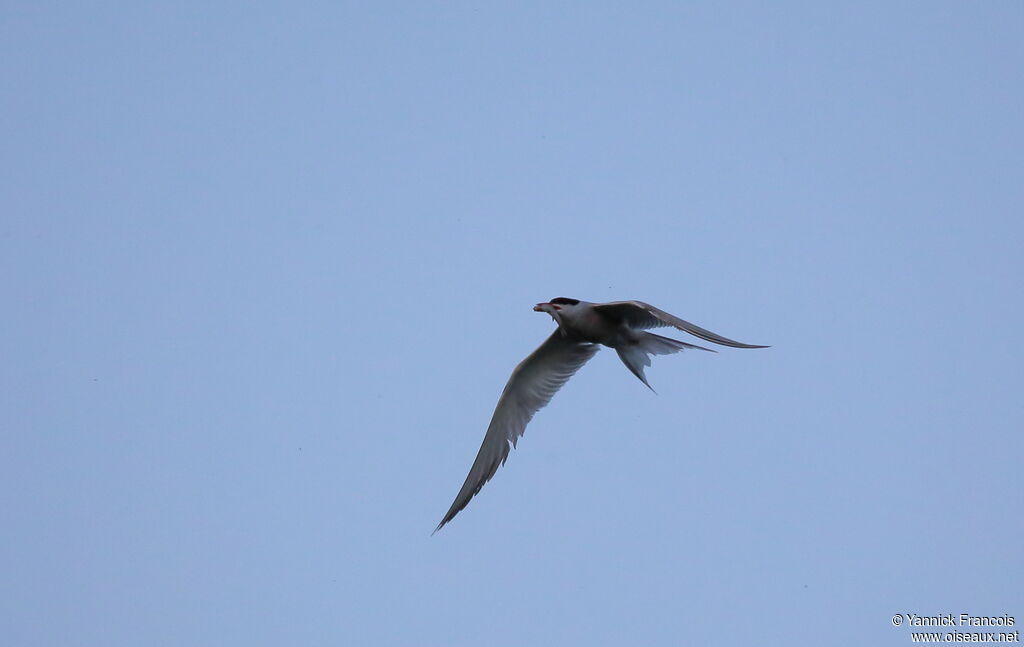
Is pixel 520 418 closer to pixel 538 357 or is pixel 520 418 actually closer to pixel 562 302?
pixel 538 357

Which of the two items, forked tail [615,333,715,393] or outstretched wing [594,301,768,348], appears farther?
forked tail [615,333,715,393]

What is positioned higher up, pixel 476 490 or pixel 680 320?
pixel 680 320

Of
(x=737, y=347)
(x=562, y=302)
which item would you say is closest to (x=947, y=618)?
(x=737, y=347)

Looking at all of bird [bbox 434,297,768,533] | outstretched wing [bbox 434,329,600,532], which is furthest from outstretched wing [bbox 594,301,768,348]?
outstretched wing [bbox 434,329,600,532]

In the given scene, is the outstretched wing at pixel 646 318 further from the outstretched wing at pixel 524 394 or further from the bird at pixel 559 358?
the outstretched wing at pixel 524 394

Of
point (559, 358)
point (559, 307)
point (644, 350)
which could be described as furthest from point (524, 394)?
point (644, 350)

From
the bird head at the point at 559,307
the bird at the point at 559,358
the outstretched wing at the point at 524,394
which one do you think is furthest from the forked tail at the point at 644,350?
the outstretched wing at the point at 524,394

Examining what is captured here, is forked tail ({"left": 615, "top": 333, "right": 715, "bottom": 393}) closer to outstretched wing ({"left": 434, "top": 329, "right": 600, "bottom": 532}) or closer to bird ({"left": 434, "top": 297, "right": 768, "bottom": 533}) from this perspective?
bird ({"left": 434, "top": 297, "right": 768, "bottom": 533})
